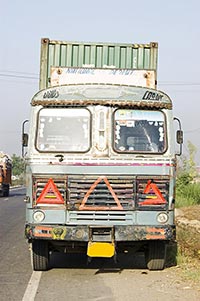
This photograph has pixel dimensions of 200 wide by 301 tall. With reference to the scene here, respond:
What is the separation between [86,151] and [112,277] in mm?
1980

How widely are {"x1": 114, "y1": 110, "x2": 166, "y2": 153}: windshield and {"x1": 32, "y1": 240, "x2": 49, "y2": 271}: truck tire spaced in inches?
78.7

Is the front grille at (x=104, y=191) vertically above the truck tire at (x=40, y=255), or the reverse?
the front grille at (x=104, y=191)

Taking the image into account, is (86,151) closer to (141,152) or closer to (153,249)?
(141,152)

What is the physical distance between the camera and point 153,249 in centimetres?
907

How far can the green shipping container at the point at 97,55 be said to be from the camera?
40.2 feet

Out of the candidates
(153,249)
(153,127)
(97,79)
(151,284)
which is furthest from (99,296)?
(97,79)

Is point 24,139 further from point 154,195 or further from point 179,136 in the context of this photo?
point 179,136

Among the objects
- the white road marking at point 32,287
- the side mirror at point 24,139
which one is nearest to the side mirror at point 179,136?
the side mirror at point 24,139

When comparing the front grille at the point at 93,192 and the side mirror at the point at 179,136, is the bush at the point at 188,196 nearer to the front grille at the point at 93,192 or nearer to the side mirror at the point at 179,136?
the side mirror at the point at 179,136

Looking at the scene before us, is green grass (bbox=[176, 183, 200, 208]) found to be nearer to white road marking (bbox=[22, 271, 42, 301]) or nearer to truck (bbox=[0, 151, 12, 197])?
white road marking (bbox=[22, 271, 42, 301])

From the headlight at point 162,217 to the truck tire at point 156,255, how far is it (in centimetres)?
63

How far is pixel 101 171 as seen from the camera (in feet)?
27.6

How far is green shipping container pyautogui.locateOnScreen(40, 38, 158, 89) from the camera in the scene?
1224cm

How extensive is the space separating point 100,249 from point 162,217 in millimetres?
1042
